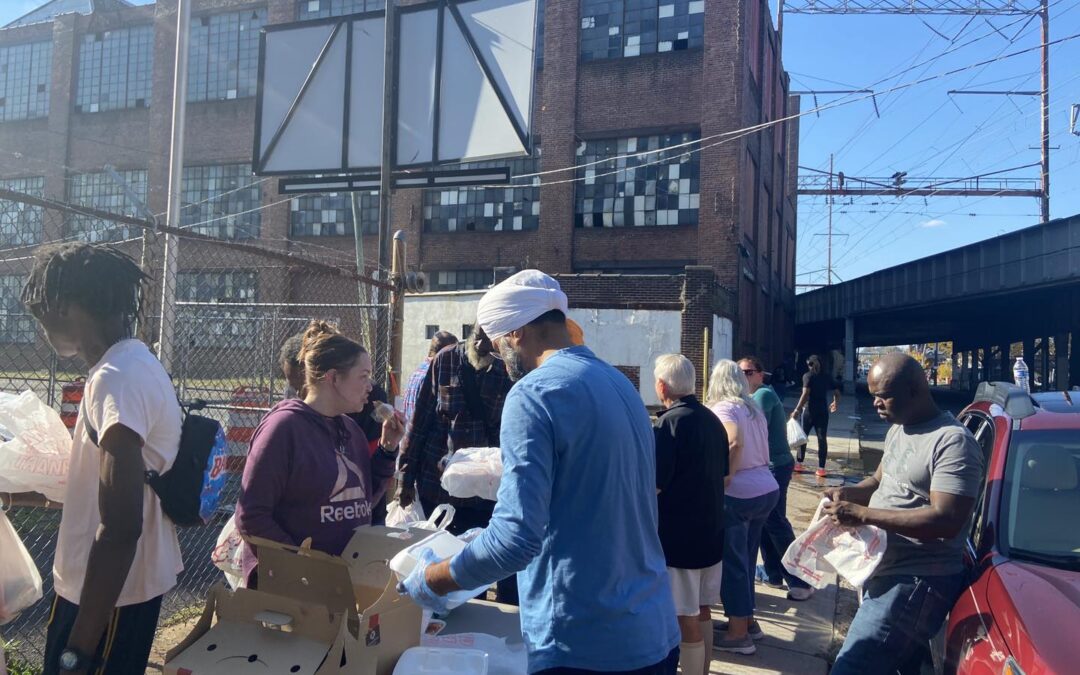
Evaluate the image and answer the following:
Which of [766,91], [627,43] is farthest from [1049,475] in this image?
[766,91]

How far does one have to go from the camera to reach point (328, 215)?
2633 cm

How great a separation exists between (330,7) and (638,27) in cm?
1090

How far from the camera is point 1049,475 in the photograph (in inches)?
135

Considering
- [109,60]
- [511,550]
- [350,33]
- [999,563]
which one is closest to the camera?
[511,550]

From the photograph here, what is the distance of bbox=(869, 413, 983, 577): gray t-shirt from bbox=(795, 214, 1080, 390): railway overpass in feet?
60.3

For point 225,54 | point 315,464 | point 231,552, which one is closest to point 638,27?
point 225,54

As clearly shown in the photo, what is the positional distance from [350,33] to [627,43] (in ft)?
52.7

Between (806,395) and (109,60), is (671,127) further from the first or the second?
(109,60)

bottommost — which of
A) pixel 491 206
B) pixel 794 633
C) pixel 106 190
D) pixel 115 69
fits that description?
pixel 794 633

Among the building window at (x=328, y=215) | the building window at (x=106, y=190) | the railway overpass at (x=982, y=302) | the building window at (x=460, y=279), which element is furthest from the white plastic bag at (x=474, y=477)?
the building window at (x=106, y=190)

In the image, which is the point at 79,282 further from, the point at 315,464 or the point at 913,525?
the point at 913,525

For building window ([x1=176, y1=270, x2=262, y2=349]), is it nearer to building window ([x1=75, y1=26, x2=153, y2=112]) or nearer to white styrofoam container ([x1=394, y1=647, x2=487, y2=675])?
white styrofoam container ([x1=394, y1=647, x2=487, y2=675])

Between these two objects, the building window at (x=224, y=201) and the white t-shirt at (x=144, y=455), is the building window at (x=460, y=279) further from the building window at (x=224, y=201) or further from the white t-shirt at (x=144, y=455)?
the white t-shirt at (x=144, y=455)

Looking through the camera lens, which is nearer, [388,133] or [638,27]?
[388,133]
